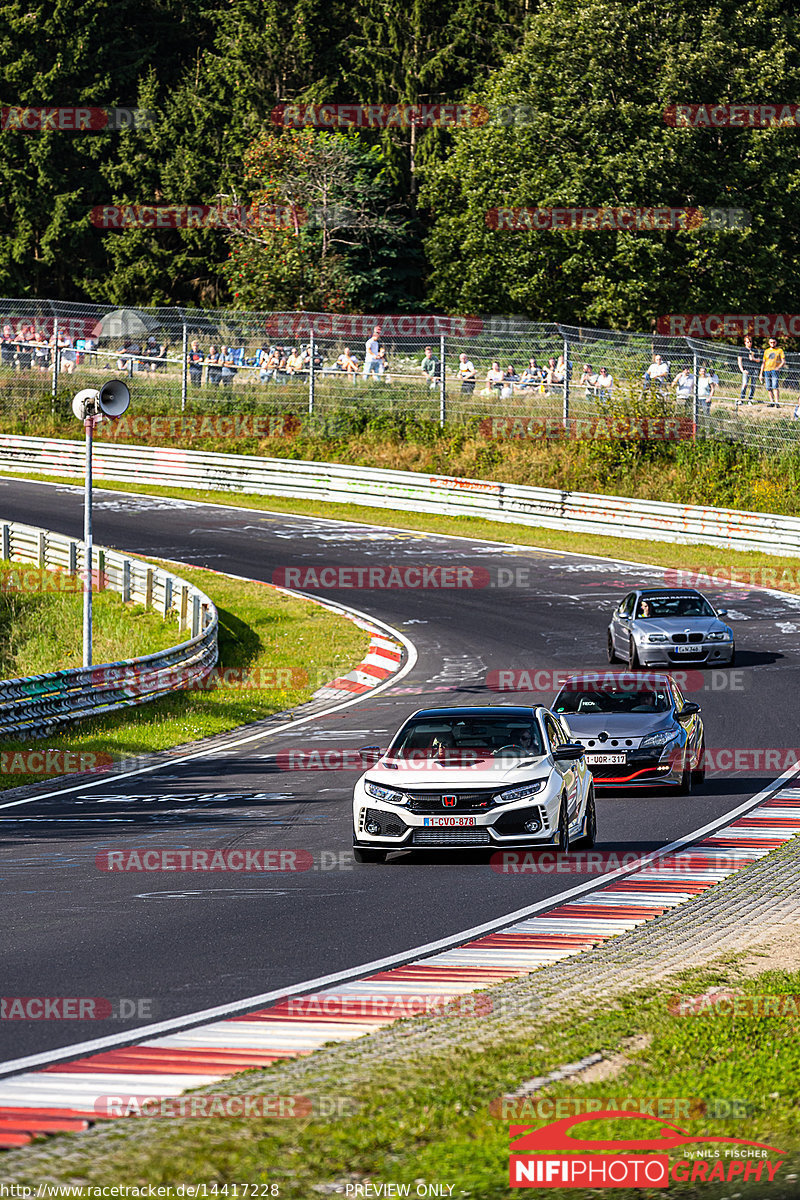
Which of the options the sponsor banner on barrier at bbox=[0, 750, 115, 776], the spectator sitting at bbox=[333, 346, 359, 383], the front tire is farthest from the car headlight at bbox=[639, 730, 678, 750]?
the spectator sitting at bbox=[333, 346, 359, 383]

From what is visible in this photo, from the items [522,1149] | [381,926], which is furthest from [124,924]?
[522,1149]

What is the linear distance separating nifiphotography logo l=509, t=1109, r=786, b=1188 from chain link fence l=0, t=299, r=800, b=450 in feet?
112

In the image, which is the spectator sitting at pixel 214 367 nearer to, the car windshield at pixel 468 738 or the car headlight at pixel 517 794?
the car windshield at pixel 468 738

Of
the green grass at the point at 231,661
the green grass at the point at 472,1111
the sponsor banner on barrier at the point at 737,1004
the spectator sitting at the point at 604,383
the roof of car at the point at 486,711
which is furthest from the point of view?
the spectator sitting at the point at 604,383

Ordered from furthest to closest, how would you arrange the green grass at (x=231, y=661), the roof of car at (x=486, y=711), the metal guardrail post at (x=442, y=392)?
the metal guardrail post at (x=442, y=392)
the green grass at (x=231, y=661)
the roof of car at (x=486, y=711)

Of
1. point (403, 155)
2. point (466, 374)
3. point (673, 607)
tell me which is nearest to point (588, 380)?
point (466, 374)

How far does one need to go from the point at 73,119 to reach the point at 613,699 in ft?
203

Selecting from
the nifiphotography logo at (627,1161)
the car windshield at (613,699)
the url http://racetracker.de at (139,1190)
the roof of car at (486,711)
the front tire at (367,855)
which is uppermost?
the url http://racetracker.de at (139,1190)

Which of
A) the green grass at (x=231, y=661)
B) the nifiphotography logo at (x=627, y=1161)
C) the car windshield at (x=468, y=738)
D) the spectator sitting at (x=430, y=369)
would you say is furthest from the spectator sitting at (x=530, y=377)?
the nifiphotography logo at (x=627, y=1161)

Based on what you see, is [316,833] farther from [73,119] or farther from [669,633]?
[73,119]

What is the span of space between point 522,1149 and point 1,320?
47658 mm

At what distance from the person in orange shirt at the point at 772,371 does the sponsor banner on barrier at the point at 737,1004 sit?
31344 millimetres

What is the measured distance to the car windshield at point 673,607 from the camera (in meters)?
27.4

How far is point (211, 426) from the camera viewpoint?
49906 mm
